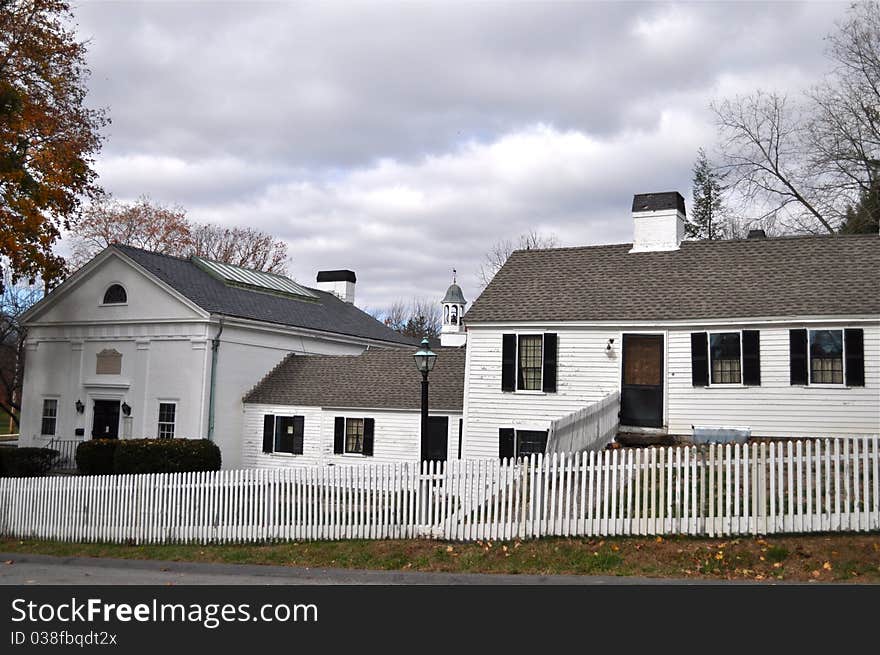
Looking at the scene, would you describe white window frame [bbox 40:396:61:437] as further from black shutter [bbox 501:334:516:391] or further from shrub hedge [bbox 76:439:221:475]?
black shutter [bbox 501:334:516:391]

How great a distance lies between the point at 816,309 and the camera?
1848 centimetres

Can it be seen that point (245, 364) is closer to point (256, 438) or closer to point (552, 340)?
point (256, 438)

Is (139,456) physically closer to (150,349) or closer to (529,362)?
(150,349)

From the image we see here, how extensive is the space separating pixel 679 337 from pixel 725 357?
120cm

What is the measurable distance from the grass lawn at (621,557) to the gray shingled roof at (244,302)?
14402 millimetres

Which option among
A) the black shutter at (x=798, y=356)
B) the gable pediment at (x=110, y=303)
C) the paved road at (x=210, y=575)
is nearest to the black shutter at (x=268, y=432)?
the gable pediment at (x=110, y=303)

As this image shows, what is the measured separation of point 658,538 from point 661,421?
26.5 ft

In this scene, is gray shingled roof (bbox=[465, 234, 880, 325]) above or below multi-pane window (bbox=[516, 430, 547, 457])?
above

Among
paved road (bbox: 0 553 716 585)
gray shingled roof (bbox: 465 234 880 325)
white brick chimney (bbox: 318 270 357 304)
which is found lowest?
paved road (bbox: 0 553 716 585)

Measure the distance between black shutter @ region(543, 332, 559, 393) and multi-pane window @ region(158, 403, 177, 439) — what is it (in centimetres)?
1299

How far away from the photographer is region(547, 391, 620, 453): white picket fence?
1400 cm

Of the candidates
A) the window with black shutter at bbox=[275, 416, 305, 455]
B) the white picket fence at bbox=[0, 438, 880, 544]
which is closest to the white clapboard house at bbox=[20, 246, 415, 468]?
the window with black shutter at bbox=[275, 416, 305, 455]

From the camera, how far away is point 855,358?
59.2 feet

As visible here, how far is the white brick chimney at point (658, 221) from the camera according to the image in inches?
887
